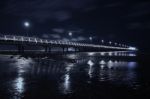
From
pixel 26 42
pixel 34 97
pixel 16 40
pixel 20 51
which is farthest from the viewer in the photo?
pixel 20 51

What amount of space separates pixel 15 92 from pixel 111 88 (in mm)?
9872

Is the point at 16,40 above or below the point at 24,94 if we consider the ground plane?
above

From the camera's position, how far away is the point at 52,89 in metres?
23.8

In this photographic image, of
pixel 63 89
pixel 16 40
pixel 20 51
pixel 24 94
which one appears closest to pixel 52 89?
pixel 63 89

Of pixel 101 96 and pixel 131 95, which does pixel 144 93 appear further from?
pixel 101 96

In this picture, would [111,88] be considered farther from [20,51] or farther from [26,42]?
[20,51]

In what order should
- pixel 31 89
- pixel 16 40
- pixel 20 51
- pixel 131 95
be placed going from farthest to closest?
pixel 20 51
pixel 16 40
pixel 31 89
pixel 131 95

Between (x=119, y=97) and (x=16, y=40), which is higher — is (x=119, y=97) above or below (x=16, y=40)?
below

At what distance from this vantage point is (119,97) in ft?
67.2

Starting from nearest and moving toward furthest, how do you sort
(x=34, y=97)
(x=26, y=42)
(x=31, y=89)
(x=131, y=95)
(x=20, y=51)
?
1. (x=34, y=97)
2. (x=131, y=95)
3. (x=31, y=89)
4. (x=26, y=42)
5. (x=20, y=51)

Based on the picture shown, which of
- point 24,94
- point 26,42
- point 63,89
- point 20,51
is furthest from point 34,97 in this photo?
point 20,51

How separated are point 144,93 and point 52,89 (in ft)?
29.7

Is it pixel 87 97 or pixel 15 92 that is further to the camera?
pixel 15 92

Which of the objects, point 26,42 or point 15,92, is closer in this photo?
point 15,92
